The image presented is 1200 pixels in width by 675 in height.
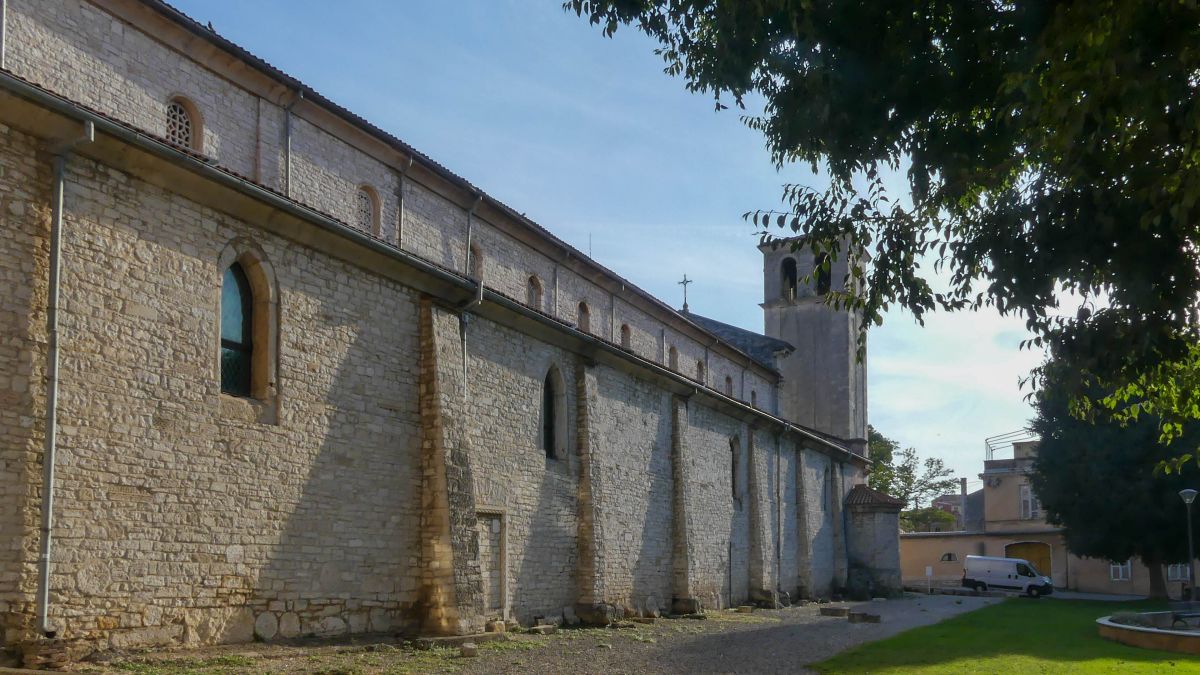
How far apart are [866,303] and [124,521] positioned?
753 cm

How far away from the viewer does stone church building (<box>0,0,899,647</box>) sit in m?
10.6

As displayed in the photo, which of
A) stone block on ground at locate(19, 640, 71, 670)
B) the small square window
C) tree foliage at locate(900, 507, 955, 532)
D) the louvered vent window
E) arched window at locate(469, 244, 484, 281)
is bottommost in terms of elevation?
the small square window

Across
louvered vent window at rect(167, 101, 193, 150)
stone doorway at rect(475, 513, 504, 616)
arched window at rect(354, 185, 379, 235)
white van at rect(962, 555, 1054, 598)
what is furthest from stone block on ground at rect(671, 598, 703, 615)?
white van at rect(962, 555, 1054, 598)

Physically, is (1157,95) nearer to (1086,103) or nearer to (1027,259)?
(1086,103)

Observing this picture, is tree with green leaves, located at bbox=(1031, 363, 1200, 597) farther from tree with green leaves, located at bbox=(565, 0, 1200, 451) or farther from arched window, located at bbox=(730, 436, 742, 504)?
tree with green leaves, located at bbox=(565, 0, 1200, 451)

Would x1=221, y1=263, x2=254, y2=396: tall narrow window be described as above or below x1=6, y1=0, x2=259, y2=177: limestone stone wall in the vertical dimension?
below

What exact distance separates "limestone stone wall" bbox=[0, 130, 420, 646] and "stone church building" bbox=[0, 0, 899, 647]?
30 millimetres

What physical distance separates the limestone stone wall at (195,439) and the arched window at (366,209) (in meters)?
5.24

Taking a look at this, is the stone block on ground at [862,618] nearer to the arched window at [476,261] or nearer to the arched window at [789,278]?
the arched window at [476,261]

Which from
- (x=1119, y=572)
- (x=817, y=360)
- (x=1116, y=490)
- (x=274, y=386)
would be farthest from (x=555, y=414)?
(x=1119, y=572)

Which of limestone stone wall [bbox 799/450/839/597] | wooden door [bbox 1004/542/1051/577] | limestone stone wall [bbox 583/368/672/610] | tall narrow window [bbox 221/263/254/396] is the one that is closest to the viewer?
tall narrow window [bbox 221/263/254/396]

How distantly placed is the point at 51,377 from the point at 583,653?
7704mm

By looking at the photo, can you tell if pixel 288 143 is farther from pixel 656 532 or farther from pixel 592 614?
pixel 656 532

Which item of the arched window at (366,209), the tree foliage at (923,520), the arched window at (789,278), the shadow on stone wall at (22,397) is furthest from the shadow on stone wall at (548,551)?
the tree foliage at (923,520)
